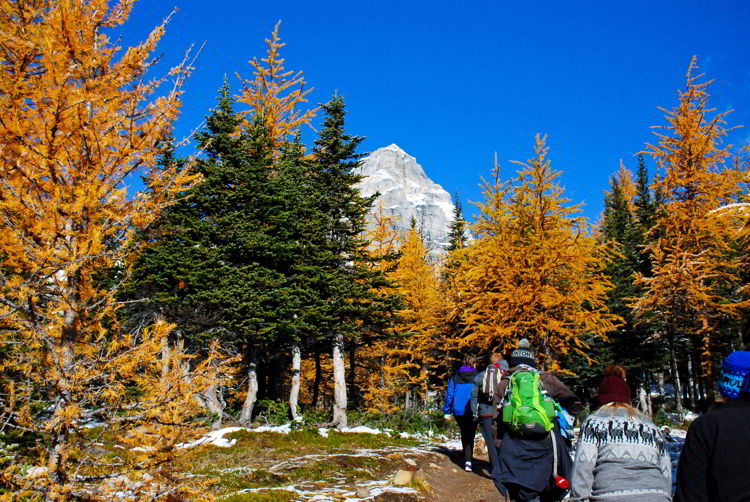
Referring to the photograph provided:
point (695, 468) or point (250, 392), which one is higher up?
point (695, 468)

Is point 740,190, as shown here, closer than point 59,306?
No

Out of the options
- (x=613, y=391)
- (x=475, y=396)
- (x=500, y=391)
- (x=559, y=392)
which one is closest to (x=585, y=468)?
(x=613, y=391)

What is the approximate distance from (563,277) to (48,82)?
15.1m

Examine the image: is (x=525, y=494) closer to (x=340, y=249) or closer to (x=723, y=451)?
(x=723, y=451)

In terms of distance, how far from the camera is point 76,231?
467 cm

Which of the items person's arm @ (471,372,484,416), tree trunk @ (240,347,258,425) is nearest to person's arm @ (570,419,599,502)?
person's arm @ (471,372,484,416)

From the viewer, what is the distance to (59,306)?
4676mm

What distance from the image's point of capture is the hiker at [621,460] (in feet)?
10.8

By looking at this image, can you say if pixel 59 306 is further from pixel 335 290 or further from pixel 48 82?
pixel 335 290

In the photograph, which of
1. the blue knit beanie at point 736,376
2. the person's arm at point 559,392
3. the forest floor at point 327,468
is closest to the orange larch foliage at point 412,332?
the forest floor at point 327,468

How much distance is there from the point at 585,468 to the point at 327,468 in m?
7.01

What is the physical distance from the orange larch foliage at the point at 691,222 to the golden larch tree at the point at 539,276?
3676 millimetres

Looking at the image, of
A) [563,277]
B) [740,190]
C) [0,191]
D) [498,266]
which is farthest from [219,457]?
[740,190]

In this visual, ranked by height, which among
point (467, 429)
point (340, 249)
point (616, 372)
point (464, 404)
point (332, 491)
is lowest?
point (332, 491)
